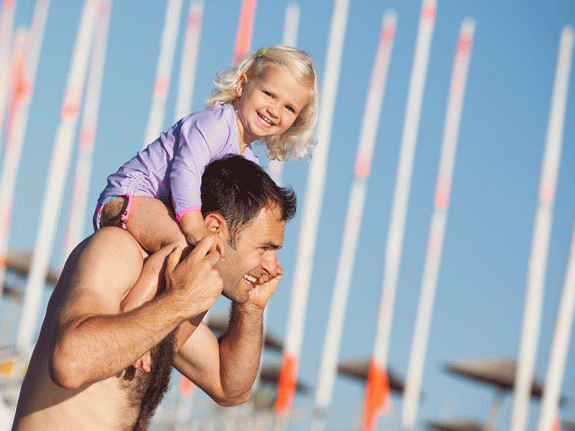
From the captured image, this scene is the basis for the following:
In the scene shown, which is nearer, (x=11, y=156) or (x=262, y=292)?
(x=262, y=292)

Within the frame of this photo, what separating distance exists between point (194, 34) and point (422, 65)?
18.4 ft

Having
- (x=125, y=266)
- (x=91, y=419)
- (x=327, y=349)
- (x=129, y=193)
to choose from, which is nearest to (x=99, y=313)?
(x=125, y=266)

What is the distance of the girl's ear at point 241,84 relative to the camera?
11.0 ft

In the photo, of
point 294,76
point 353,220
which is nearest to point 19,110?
point 353,220

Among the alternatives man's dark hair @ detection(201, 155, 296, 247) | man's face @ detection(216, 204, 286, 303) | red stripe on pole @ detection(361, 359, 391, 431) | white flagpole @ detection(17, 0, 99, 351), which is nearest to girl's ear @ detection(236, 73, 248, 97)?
man's dark hair @ detection(201, 155, 296, 247)

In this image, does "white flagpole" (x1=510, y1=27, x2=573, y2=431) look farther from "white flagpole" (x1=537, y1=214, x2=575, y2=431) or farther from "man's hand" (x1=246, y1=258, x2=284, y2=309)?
"man's hand" (x1=246, y1=258, x2=284, y2=309)

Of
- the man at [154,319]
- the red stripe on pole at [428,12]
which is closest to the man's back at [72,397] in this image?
the man at [154,319]

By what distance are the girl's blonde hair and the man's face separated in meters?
0.68

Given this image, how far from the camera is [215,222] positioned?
9.20 ft

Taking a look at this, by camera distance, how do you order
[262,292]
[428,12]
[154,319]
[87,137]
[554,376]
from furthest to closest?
[428,12]
[87,137]
[554,376]
[262,292]
[154,319]

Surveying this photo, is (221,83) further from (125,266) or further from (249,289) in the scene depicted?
(125,266)

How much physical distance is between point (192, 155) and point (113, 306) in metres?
0.72

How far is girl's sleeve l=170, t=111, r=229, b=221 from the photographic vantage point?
271 cm

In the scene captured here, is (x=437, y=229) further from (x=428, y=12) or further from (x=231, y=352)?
(x=231, y=352)
